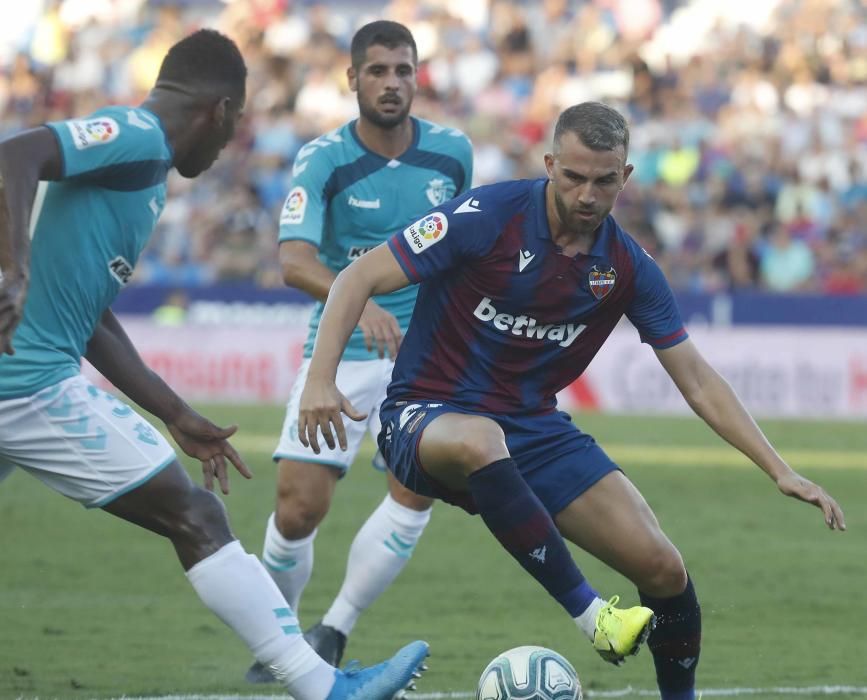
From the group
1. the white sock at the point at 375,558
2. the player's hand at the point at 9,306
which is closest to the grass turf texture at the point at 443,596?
the white sock at the point at 375,558

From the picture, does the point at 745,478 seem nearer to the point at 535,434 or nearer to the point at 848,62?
the point at 535,434

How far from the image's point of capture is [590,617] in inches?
205

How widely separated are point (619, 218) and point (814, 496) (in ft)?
51.9

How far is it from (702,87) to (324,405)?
742 inches

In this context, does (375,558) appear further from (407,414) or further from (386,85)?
(386,85)

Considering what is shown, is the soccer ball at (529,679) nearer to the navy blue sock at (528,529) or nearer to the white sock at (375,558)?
the navy blue sock at (528,529)

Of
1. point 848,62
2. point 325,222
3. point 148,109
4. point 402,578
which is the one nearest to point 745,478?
point 402,578

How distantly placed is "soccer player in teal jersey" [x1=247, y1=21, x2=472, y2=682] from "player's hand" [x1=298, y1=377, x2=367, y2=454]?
163 cm

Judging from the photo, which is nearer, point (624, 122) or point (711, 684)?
point (624, 122)

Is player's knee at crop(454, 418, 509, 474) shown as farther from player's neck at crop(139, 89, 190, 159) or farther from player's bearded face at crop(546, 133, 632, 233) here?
player's neck at crop(139, 89, 190, 159)

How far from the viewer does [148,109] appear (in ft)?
18.1

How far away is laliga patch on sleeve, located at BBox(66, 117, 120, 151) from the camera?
5.02m

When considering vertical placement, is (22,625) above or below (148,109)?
below

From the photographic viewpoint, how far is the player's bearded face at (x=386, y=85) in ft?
23.7
